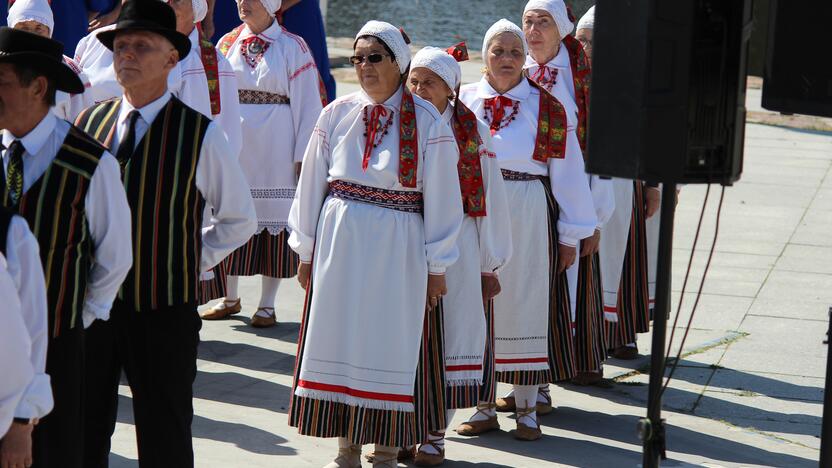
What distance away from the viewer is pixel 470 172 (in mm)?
5480

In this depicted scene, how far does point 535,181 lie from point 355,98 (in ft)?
4.11

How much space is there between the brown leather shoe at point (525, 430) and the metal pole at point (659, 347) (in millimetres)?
1905

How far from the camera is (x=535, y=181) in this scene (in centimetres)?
619

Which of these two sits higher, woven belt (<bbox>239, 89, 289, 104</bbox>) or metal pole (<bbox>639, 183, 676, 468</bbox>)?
woven belt (<bbox>239, 89, 289, 104</bbox>)

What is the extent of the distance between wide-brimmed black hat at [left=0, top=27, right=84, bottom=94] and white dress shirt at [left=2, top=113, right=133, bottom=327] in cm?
12

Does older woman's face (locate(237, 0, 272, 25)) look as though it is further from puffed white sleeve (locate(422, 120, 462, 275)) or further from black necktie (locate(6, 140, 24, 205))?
black necktie (locate(6, 140, 24, 205))

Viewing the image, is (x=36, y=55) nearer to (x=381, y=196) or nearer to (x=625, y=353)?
(x=381, y=196)

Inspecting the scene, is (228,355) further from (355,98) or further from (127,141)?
(127,141)

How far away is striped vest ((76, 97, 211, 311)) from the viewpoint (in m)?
4.35

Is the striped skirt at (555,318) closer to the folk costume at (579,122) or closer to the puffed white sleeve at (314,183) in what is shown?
the folk costume at (579,122)

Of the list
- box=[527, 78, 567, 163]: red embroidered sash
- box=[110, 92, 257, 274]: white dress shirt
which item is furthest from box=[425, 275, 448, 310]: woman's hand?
box=[527, 78, 567, 163]: red embroidered sash

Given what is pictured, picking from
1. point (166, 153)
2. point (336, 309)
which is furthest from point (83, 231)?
point (336, 309)

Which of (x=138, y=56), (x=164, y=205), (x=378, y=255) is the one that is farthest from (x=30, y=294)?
(x=378, y=255)

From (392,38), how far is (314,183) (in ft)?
2.17
